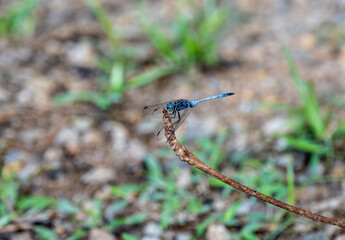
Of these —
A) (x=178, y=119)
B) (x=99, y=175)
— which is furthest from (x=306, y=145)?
(x=99, y=175)

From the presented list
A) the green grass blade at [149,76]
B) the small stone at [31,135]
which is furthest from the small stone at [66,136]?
the green grass blade at [149,76]

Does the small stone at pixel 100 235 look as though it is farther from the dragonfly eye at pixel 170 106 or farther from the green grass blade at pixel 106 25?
the green grass blade at pixel 106 25

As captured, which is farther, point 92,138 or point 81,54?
point 81,54

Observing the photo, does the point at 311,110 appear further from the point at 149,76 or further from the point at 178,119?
the point at 149,76

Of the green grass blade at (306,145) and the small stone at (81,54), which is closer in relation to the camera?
the green grass blade at (306,145)

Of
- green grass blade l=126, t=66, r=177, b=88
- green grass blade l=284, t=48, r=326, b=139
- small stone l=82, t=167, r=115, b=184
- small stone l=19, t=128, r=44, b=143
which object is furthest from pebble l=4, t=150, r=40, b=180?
green grass blade l=284, t=48, r=326, b=139

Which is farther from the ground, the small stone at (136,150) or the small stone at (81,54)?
the small stone at (81,54)
